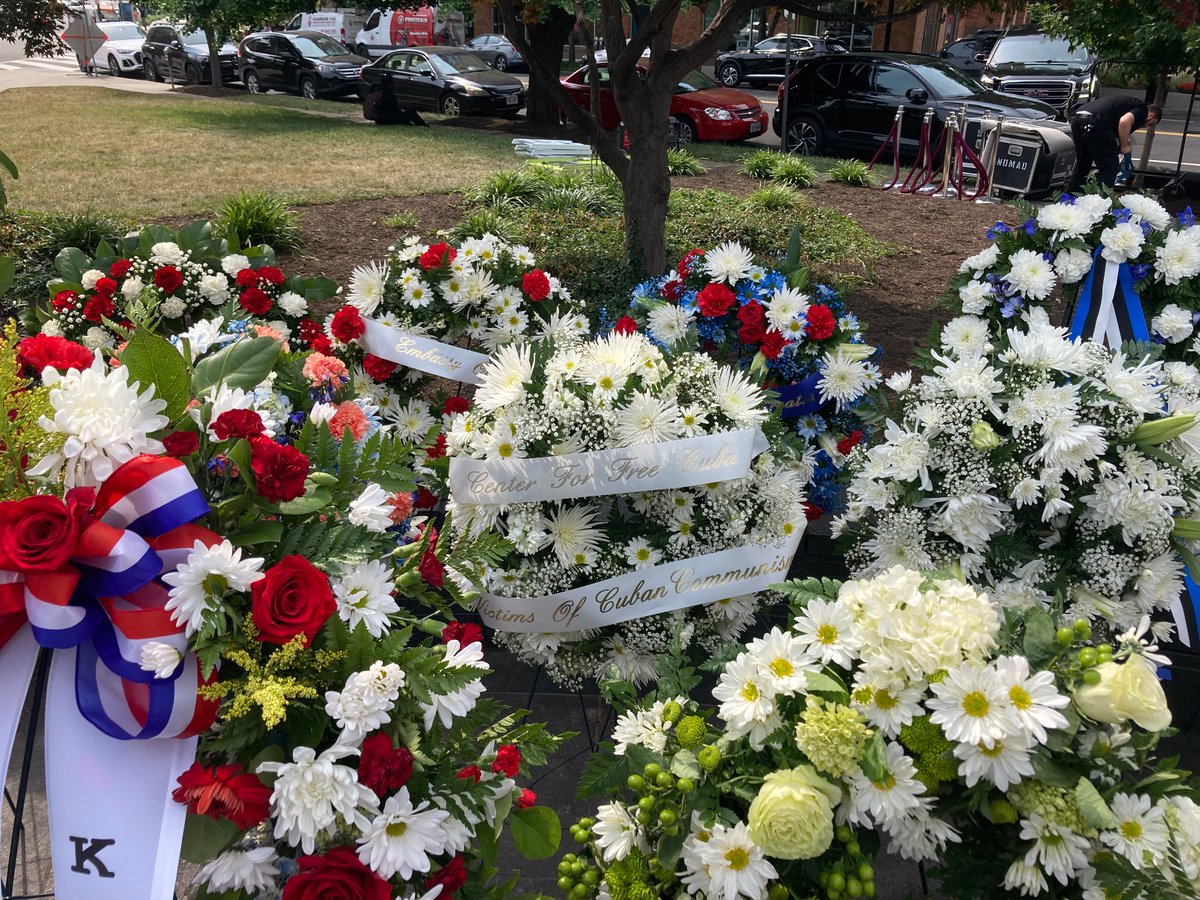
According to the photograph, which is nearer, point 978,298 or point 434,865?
point 434,865

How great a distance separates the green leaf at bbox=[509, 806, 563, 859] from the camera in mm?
1730

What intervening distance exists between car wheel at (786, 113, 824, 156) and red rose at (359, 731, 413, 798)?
563 inches

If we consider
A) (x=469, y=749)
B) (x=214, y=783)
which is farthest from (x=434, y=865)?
(x=214, y=783)

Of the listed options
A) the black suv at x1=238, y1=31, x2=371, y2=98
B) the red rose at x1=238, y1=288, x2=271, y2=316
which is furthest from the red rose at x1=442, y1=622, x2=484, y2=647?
the black suv at x1=238, y1=31, x2=371, y2=98

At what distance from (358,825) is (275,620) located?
0.33 metres

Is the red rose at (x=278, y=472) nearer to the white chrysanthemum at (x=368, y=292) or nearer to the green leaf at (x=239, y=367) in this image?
the green leaf at (x=239, y=367)

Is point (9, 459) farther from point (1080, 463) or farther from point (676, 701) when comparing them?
point (1080, 463)

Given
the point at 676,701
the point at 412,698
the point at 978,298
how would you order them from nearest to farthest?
the point at 412,698 < the point at 676,701 < the point at 978,298

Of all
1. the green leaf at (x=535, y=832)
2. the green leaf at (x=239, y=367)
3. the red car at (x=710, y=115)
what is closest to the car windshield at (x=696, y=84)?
the red car at (x=710, y=115)

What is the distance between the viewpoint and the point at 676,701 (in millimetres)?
1777

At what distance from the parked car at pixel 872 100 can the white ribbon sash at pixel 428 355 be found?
1102 centimetres

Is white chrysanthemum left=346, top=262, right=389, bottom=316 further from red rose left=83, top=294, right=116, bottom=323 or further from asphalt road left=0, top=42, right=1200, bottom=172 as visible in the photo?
asphalt road left=0, top=42, right=1200, bottom=172

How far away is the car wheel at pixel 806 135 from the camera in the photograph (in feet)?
47.1

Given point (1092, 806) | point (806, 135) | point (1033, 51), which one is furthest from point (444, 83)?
point (1092, 806)
